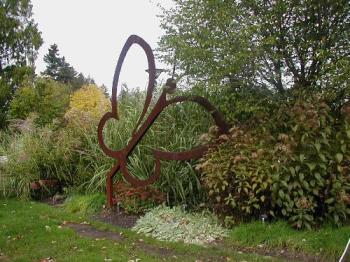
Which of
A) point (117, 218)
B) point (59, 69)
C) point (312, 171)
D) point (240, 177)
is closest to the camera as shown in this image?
point (312, 171)

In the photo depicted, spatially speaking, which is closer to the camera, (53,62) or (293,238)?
(293,238)

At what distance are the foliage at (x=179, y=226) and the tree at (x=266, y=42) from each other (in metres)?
1.94

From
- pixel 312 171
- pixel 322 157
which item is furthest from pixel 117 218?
pixel 322 157

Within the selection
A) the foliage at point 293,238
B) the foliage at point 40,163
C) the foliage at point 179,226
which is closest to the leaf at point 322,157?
the foliage at point 293,238

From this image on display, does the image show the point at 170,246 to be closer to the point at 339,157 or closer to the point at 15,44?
the point at 339,157

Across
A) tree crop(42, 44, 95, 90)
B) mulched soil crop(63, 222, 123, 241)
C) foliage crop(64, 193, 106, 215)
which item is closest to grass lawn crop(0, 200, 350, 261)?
mulched soil crop(63, 222, 123, 241)

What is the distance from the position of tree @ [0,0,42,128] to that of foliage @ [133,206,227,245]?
726 inches

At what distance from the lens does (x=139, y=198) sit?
7.33 metres

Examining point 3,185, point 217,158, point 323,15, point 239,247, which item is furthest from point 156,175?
point 3,185

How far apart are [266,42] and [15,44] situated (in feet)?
70.3

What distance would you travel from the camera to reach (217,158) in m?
6.34

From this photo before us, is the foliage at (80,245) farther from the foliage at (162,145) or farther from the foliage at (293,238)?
the foliage at (162,145)

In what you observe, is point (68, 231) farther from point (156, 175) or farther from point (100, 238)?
point (156, 175)

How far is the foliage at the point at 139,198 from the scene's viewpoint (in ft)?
23.6
